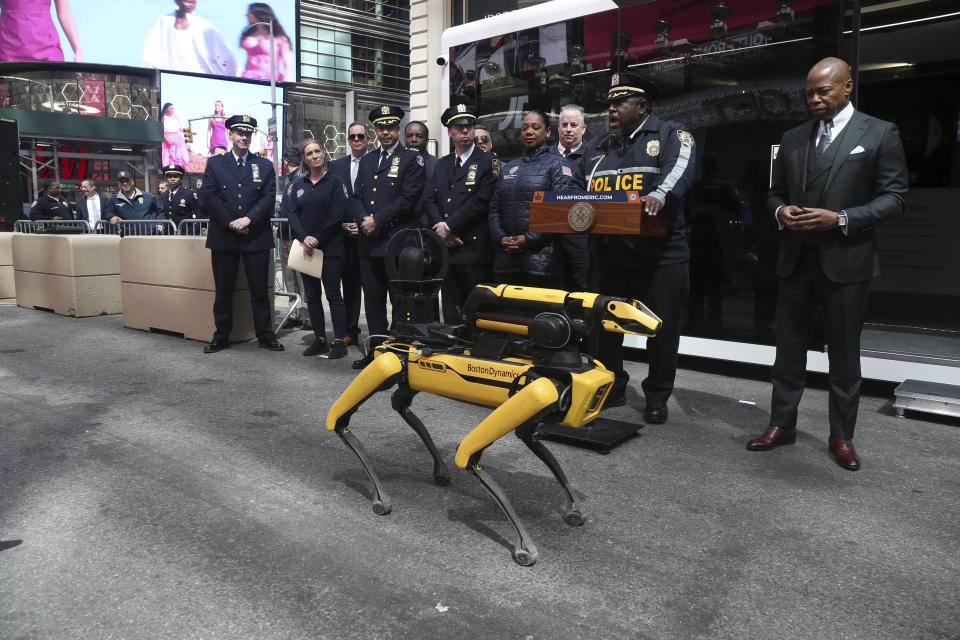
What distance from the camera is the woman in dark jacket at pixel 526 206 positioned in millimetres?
5395

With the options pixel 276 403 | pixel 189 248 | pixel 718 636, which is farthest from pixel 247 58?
pixel 718 636

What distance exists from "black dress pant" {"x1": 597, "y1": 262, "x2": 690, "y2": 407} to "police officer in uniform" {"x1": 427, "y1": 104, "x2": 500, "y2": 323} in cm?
139

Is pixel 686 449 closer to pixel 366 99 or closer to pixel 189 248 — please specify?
pixel 189 248

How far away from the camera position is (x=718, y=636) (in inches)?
92.0

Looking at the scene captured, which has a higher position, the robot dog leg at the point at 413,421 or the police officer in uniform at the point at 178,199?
the police officer in uniform at the point at 178,199

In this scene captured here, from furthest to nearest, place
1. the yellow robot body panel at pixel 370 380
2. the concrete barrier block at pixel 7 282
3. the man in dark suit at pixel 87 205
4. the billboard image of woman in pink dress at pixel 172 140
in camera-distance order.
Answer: the billboard image of woman in pink dress at pixel 172 140 → the man in dark suit at pixel 87 205 → the concrete barrier block at pixel 7 282 → the yellow robot body panel at pixel 370 380

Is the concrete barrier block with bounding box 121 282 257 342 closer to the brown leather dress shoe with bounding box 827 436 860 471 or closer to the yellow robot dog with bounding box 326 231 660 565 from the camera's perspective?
the yellow robot dog with bounding box 326 231 660 565

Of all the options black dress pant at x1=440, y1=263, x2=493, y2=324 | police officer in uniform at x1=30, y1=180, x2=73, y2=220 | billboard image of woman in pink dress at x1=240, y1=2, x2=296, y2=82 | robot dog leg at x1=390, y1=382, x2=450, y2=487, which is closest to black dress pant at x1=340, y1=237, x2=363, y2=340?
black dress pant at x1=440, y1=263, x2=493, y2=324

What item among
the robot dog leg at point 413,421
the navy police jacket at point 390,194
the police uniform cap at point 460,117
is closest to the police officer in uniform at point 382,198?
the navy police jacket at point 390,194

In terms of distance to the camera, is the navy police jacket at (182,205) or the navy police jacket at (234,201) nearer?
the navy police jacket at (234,201)

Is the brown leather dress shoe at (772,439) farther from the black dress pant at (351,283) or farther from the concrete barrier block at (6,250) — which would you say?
the concrete barrier block at (6,250)

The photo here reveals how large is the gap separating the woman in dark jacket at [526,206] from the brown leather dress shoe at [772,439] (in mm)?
1982

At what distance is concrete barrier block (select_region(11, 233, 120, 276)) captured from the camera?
377 inches

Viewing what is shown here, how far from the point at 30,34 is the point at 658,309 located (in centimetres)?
5150
